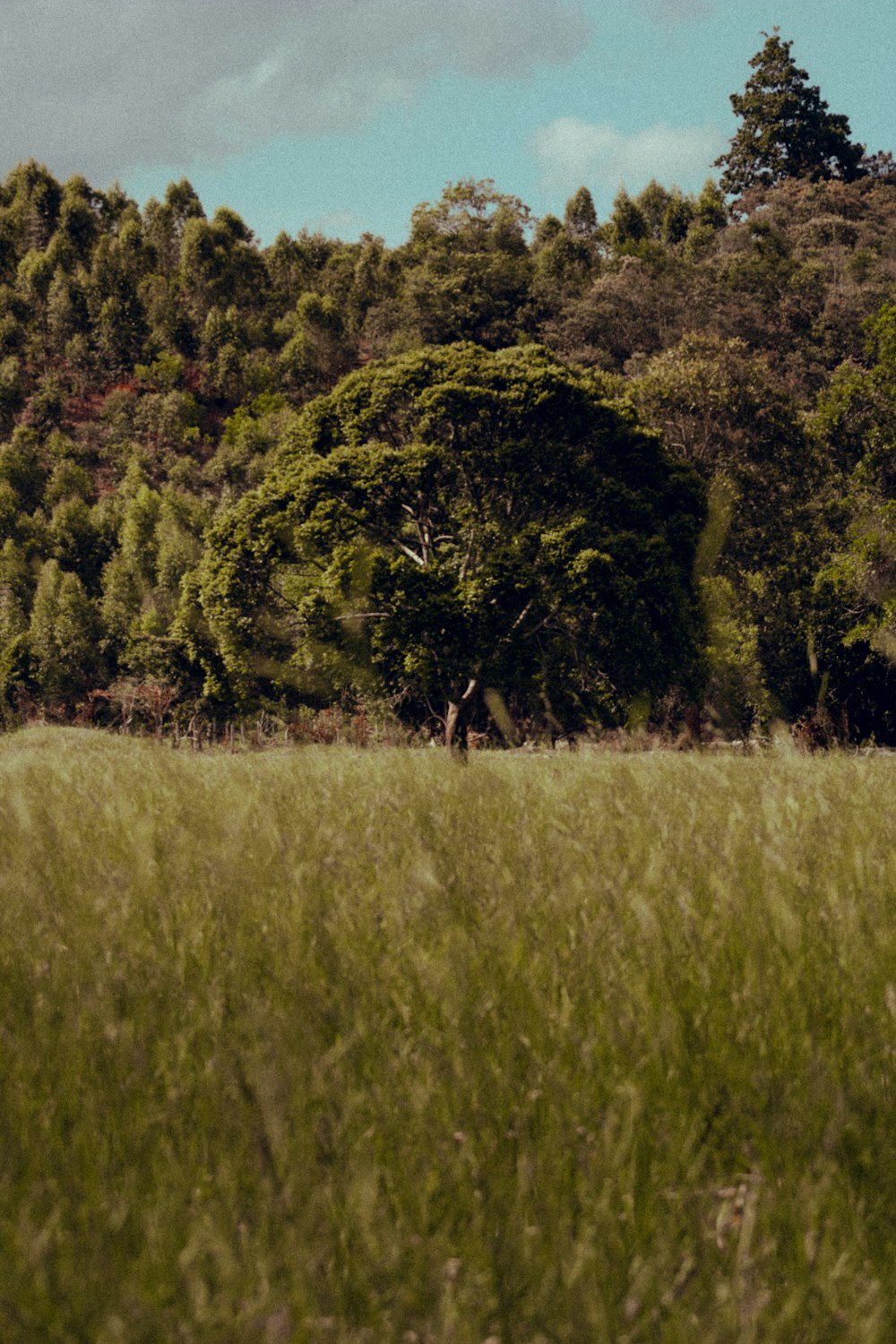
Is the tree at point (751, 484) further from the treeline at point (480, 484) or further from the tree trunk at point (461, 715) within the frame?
the tree trunk at point (461, 715)

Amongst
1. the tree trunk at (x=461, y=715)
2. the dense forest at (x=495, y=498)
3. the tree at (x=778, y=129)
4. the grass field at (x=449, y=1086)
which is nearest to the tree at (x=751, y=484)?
the dense forest at (x=495, y=498)

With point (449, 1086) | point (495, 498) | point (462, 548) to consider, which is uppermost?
point (495, 498)

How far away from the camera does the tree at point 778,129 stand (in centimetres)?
8775

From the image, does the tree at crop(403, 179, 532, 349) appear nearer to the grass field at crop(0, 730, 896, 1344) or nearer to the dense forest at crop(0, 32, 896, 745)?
the dense forest at crop(0, 32, 896, 745)

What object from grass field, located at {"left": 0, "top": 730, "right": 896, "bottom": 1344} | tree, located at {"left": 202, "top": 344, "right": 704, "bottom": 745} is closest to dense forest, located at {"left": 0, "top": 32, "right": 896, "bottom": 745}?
tree, located at {"left": 202, "top": 344, "right": 704, "bottom": 745}

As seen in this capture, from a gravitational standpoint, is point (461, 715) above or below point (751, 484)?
below

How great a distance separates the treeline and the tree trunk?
141mm

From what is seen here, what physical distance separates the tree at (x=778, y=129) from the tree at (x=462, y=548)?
80.7 m

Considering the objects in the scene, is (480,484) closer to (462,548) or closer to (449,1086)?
(462,548)

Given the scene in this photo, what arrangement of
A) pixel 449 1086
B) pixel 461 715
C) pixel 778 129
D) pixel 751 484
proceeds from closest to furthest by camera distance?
pixel 449 1086 < pixel 461 715 < pixel 751 484 < pixel 778 129

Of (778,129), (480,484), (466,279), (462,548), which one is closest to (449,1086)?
(462,548)

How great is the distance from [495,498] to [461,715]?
14.5 feet

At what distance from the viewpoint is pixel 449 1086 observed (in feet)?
6.12

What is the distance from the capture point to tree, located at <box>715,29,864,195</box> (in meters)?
87.8
